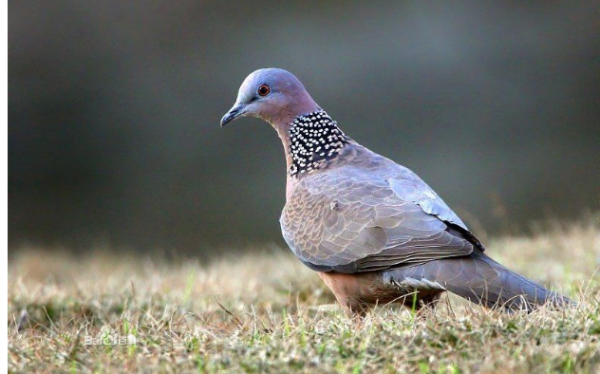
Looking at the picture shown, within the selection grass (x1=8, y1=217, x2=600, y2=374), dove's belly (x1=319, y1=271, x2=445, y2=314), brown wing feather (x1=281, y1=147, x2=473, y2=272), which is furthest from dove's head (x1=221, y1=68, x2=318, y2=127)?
grass (x1=8, y1=217, x2=600, y2=374)

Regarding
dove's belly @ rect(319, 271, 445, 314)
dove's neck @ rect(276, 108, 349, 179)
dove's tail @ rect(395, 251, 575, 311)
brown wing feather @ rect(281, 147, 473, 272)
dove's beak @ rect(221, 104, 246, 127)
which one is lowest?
dove's belly @ rect(319, 271, 445, 314)

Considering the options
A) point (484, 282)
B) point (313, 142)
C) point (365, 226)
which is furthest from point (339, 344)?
point (313, 142)

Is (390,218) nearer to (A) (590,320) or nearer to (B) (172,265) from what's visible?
(A) (590,320)

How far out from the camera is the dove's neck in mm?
5258

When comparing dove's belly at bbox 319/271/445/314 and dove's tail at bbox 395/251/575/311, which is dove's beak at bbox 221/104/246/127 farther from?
dove's tail at bbox 395/251/575/311

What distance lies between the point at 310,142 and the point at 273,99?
0.37m

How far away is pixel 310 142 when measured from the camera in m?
5.27

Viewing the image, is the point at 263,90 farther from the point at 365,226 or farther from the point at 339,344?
the point at 339,344

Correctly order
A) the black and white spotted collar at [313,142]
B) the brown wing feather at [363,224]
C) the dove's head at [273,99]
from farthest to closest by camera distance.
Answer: the dove's head at [273,99], the black and white spotted collar at [313,142], the brown wing feather at [363,224]

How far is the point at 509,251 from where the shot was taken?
6.99 m

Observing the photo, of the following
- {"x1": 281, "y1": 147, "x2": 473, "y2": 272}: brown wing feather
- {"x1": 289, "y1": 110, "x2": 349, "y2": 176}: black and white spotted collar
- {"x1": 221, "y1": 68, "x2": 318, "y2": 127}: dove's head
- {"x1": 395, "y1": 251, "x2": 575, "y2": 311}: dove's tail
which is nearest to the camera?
{"x1": 395, "y1": 251, "x2": 575, "y2": 311}: dove's tail

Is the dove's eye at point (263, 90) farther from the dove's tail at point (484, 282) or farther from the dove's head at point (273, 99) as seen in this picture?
the dove's tail at point (484, 282)

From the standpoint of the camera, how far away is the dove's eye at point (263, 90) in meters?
5.40

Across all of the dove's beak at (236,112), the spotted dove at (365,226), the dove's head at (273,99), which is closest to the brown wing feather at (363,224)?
the spotted dove at (365,226)
